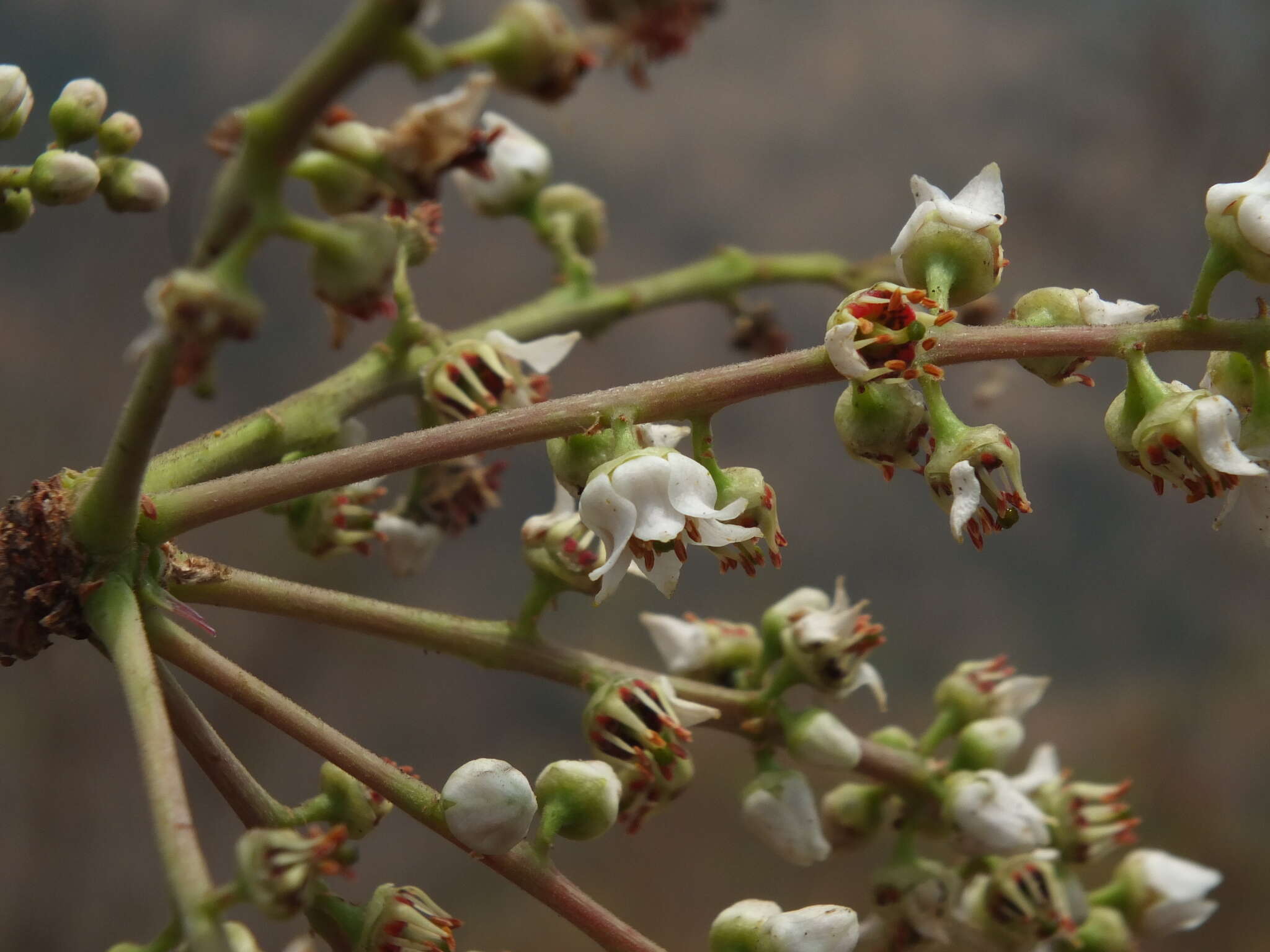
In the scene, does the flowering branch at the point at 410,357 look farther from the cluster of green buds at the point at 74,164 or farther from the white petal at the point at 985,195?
the white petal at the point at 985,195

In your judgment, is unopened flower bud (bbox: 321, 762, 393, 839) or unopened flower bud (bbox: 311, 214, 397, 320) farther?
unopened flower bud (bbox: 321, 762, 393, 839)

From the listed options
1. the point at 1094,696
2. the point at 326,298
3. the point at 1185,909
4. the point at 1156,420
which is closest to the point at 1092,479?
the point at 1094,696

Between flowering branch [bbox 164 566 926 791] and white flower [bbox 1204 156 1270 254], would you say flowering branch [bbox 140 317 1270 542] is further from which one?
flowering branch [bbox 164 566 926 791]

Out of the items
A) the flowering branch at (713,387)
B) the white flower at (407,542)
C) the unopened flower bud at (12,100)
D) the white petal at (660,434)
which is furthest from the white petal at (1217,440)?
the unopened flower bud at (12,100)

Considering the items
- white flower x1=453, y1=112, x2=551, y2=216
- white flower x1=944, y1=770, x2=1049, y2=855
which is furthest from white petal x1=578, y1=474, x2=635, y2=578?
white flower x1=453, y1=112, x2=551, y2=216

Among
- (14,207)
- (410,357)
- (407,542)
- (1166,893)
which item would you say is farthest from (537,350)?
(1166,893)

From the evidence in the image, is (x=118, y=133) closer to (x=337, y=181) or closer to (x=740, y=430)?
(x=337, y=181)

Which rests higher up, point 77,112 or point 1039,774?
point 77,112
